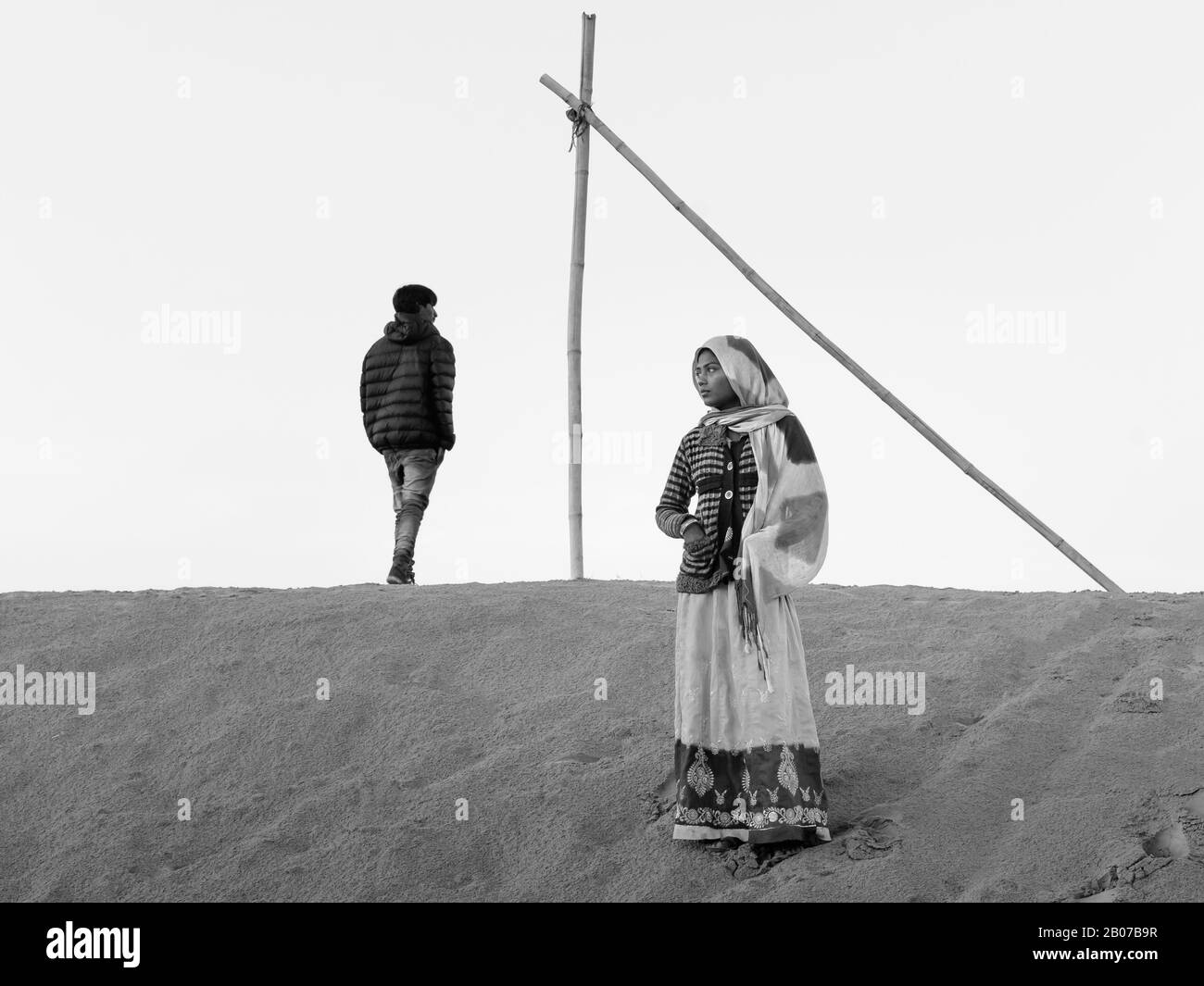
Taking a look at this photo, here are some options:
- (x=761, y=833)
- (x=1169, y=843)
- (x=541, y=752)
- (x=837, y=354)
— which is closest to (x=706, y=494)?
(x=761, y=833)

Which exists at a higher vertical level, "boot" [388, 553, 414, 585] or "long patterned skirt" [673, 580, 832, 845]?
"boot" [388, 553, 414, 585]

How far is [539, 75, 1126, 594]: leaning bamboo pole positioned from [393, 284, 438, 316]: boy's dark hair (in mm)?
1681

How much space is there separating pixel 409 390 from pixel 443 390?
0.22m

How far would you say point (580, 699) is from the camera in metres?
6.33

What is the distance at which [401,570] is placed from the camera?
A: 8492 mm

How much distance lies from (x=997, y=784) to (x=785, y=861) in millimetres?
1170

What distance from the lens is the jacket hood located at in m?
8.52

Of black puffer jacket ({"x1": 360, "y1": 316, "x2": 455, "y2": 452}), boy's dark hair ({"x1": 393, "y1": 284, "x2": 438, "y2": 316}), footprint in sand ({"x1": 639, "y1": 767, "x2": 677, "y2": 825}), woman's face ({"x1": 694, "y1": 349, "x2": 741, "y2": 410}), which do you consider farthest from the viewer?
boy's dark hair ({"x1": 393, "y1": 284, "x2": 438, "y2": 316})

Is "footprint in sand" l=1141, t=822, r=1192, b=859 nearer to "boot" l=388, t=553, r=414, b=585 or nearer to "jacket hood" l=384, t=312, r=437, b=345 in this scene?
"boot" l=388, t=553, r=414, b=585

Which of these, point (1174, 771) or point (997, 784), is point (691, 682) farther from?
point (1174, 771)

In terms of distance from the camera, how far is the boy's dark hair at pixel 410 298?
27.9 feet

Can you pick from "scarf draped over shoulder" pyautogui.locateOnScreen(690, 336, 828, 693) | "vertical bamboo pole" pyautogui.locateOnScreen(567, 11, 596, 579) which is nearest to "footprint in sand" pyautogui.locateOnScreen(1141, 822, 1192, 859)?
"scarf draped over shoulder" pyautogui.locateOnScreen(690, 336, 828, 693)

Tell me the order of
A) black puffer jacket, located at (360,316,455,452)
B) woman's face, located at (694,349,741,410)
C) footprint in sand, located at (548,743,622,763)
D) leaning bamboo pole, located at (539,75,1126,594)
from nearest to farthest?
1. woman's face, located at (694,349,741,410)
2. footprint in sand, located at (548,743,622,763)
3. leaning bamboo pole, located at (539,75,1126,594)
4. black puffer jacket, located at (360,316,455,452)

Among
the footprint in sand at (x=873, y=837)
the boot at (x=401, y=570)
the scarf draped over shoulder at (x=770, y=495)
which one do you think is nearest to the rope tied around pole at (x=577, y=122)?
the boot at (x=401, y=570)
